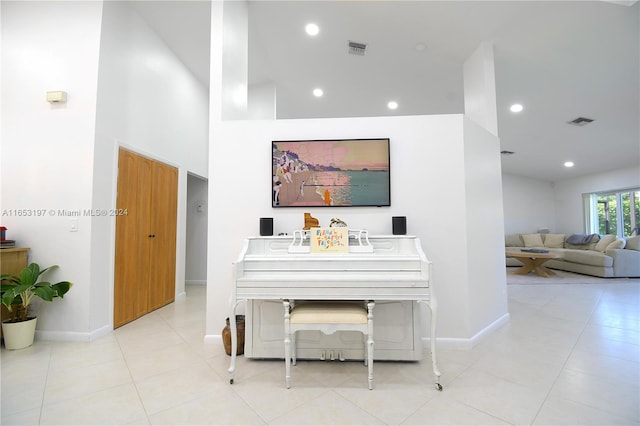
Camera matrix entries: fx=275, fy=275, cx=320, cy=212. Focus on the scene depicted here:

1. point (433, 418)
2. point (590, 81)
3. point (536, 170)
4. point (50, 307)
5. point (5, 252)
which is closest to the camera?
point (433, 418)

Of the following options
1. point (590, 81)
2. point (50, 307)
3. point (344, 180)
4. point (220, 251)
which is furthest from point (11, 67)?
point (590, 81)

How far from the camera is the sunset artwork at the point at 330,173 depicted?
261 centimetres

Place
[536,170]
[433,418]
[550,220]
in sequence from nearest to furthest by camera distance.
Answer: [433,418], [536,170], [550,220]

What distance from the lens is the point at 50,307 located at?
8.83 feet

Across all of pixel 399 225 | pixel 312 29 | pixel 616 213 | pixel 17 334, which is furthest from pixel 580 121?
pixel 17 334

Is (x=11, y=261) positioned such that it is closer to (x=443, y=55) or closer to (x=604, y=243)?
(x=443, y=55)

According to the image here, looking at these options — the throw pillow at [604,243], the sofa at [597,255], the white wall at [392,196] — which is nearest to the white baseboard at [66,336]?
the white wall at [392,196]

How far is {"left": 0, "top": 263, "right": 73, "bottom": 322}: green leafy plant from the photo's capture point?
7.91ft

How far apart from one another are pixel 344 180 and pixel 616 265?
6444 mm

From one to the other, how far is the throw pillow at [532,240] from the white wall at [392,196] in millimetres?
6291

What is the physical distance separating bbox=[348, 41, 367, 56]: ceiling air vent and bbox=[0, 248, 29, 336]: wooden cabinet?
4.20 metres

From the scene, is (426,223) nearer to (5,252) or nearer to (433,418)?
(433,418)

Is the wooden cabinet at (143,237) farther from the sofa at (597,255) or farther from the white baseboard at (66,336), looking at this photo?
the sofa at (597,255)

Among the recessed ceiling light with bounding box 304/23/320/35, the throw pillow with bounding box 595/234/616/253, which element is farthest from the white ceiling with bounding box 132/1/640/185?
the throw pillow with bounding box 595/234/616/253
